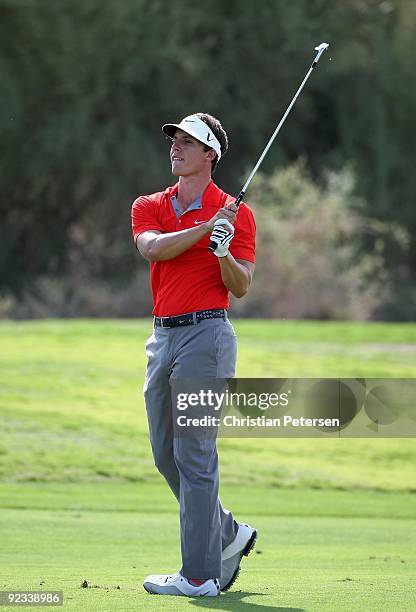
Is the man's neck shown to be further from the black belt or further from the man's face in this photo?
the black belt

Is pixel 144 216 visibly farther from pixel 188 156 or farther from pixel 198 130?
pixel 198 130

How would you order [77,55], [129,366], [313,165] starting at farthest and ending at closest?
[313,165]
[77,55]
[129,366]

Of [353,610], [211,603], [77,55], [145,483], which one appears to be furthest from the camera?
[77,55]

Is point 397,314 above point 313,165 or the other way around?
the other way around

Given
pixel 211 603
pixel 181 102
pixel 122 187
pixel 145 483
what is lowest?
pixel 145 483

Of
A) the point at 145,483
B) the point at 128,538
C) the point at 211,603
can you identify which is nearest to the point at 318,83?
the point at 145,483

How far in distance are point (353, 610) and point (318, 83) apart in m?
30.8

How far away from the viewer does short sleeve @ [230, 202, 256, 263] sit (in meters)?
5.04

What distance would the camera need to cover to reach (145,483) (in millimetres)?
11219

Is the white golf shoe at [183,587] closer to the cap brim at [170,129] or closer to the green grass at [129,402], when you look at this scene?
the cap brim at [170,129]

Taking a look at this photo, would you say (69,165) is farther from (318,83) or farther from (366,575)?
(366,575)

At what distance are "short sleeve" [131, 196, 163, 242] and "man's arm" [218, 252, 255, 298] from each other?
1.20 feet

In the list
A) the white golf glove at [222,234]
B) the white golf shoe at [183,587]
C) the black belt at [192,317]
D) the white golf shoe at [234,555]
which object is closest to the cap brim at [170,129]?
the white golf glove at [222,234]

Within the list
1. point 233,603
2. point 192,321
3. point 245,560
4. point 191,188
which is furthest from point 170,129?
point 245,560
